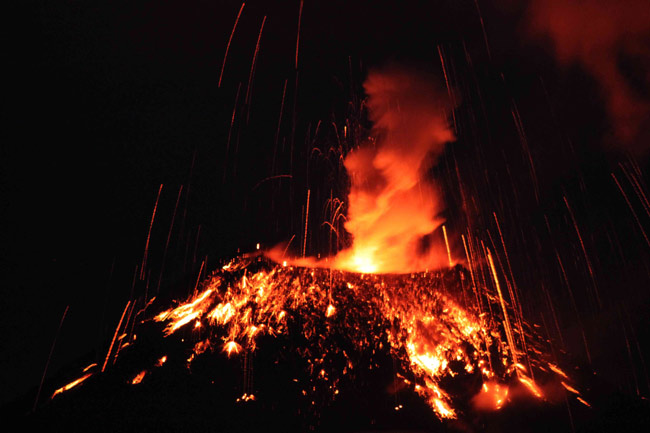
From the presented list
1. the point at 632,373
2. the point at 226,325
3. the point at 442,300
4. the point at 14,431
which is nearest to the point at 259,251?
the point at 226,325

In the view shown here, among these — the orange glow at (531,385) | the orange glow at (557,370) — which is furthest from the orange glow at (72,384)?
the orange glow at (557,370)

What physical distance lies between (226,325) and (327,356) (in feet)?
29.6

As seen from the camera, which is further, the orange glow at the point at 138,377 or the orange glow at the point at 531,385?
the orange glow at the point at 531,385

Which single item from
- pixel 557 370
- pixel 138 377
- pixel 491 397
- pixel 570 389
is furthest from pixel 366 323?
pixel 557 370

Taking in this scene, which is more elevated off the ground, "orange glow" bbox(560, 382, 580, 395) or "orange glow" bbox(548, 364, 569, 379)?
"orange glow" bbox(548, 364, 569, 379)

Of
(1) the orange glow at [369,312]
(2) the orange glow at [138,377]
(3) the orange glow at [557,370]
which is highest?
A: (1) the orange glow at [369,312]

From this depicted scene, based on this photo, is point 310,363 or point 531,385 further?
point 531,385

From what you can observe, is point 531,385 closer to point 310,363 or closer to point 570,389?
point 570,389

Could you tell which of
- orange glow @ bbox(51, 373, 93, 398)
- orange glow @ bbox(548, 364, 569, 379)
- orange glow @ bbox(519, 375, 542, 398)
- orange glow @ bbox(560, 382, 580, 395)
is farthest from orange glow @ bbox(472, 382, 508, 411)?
orange glow @ bbox(51, 373, 93, 398)

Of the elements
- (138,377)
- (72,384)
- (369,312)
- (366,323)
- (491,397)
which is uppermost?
(369,312)

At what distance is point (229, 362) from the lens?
1015 inches

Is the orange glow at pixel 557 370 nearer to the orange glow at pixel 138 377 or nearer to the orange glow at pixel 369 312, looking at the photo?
the orange glow at pixel 369 312

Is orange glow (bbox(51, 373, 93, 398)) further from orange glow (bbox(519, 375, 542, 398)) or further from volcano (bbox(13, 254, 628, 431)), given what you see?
orange glow (bbox(519, 375, 542, 398))

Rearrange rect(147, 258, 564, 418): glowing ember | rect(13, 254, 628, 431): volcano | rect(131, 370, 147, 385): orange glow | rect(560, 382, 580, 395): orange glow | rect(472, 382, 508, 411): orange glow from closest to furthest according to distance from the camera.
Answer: rect(13, 254, 628, 431): volcano → rect(131, 370, 147, 385): orange glow → rect(472, 382, 508, 411): orange glow → rect(147, 258, 564, 418): glowing ember → rect(560, 382, 580, 395): orange glow
